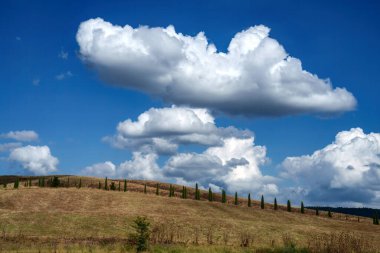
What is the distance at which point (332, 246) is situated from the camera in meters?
27.2

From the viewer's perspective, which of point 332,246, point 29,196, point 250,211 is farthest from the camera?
point 250,211

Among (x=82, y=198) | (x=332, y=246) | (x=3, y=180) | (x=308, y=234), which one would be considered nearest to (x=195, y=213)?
(x=82, y=198)

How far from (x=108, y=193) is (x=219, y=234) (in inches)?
1973

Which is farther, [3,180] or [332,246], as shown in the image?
[3,180]

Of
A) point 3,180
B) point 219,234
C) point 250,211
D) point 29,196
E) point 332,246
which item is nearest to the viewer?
point 332,246

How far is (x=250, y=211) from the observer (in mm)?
87562

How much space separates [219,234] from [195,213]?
30546 mm

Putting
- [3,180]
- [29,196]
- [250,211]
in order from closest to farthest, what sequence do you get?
1. [29,196]
2. [250,211]
3. [3,180]

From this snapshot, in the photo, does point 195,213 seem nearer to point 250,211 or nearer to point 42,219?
point 250,211

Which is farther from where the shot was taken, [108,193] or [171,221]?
[108,193]

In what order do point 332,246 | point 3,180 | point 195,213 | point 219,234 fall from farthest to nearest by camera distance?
point 3,180 → point 195,213 → point 219,234 → point 332,246

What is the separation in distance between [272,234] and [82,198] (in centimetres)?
4775

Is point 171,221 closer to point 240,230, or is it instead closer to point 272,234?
point 240,230

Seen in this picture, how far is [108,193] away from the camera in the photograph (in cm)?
9169
